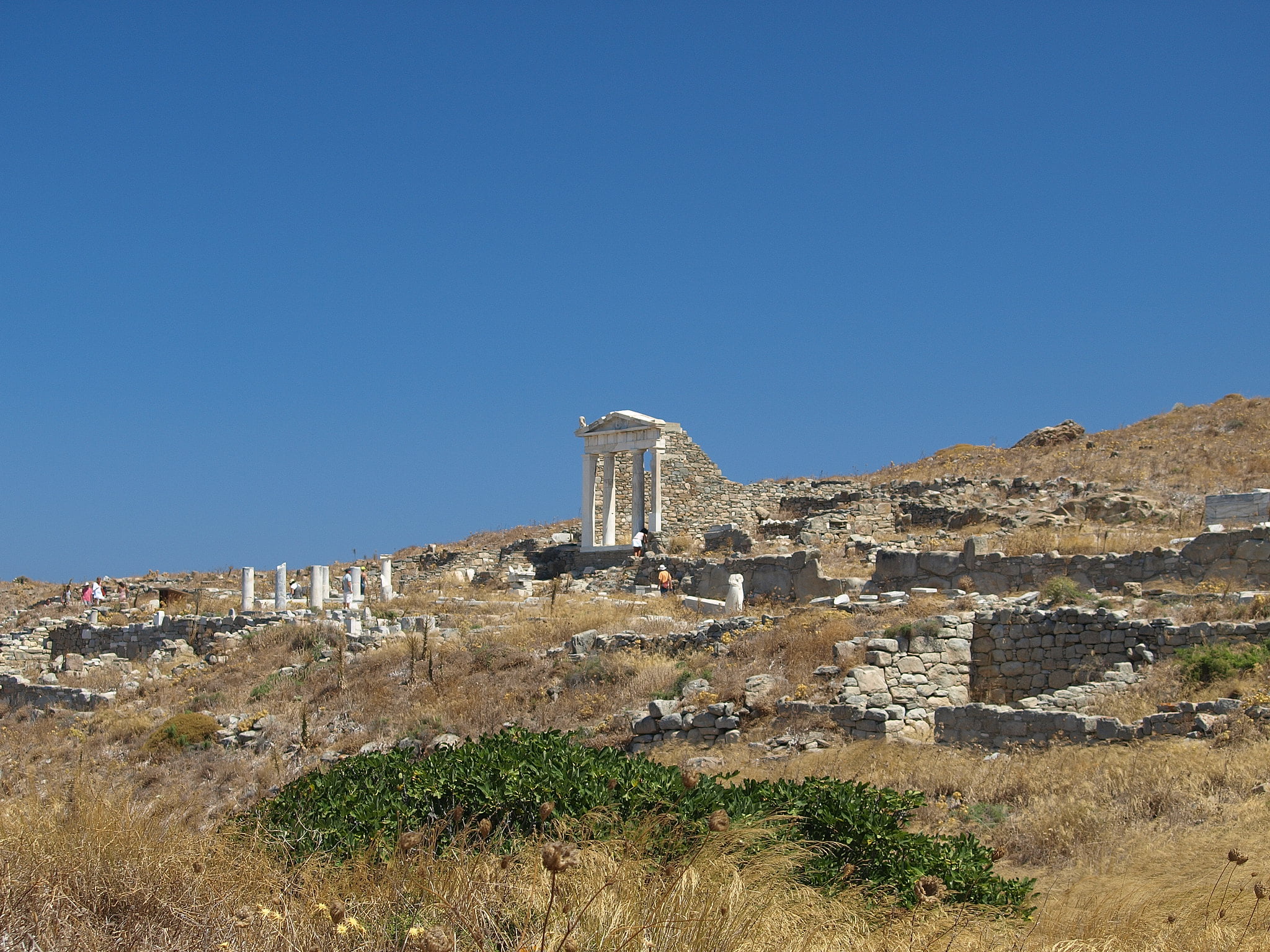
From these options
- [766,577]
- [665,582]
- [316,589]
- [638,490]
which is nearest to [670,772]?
[766,577]

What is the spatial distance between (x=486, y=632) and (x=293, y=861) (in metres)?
14.3

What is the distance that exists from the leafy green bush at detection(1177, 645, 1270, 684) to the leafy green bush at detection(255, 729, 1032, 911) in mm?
5444

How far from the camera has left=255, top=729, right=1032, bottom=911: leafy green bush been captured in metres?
7.01

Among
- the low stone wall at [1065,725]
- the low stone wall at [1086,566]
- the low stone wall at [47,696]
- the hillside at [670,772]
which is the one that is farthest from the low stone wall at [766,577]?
the low stone wall at [47,696]

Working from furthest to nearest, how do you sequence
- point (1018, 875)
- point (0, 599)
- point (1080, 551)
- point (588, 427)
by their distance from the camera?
point (0, 599), point (588, 427), point (1080, 551), point (1018, 875)

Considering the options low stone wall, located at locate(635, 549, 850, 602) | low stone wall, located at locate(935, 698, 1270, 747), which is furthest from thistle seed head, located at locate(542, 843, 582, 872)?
low stone wall, located at locate(635, 549, 850, 602)

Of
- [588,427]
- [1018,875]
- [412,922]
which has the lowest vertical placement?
[1018,875]

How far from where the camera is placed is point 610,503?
125 ft

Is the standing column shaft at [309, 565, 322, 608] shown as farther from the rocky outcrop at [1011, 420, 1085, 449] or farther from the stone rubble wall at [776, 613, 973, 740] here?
the rocky outcrop at [1011, 420, 1085, 449]

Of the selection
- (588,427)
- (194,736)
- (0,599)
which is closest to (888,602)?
(194,736)

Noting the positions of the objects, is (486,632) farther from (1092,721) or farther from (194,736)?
(1092,721)

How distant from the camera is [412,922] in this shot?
557 centimetres

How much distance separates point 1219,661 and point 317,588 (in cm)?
2305

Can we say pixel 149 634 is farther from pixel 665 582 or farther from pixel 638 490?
pixel 638 490
